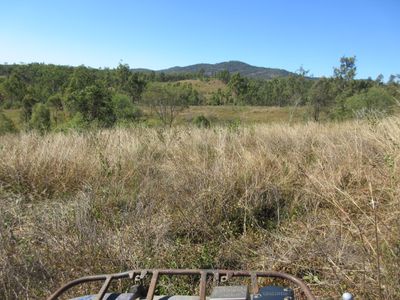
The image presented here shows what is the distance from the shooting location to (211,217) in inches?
130

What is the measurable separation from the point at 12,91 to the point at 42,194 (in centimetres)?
6724

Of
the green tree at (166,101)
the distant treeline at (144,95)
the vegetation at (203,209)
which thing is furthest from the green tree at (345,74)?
the vegetation at (203,209)

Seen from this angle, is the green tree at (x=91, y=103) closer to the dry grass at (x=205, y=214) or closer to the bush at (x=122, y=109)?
the bush at (x=122, y=109)

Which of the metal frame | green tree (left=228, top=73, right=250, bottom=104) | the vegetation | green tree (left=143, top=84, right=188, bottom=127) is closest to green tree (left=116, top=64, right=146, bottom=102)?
green tree (left=143, top=84, right=188, bottom=127)

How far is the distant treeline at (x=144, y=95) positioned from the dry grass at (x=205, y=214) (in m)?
1.66

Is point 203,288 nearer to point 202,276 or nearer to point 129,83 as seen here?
point 202,276

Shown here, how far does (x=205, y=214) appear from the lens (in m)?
3.27

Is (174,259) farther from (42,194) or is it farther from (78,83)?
(78,83)

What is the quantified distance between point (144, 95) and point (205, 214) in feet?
161

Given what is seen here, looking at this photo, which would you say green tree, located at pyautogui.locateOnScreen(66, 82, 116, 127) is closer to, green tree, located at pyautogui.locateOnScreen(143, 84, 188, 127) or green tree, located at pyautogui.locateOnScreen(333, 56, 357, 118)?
green tree, located at pyautogui.locateOnScreen(143, 84, 188, 127)

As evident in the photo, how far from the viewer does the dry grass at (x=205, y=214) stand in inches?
91.7

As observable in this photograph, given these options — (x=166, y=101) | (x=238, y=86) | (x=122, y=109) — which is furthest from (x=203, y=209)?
(x=238, y=86)

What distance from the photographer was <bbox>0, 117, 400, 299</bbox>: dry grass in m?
2.33

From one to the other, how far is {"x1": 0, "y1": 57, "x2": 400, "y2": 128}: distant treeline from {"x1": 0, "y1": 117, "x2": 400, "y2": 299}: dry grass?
5.45 ft
